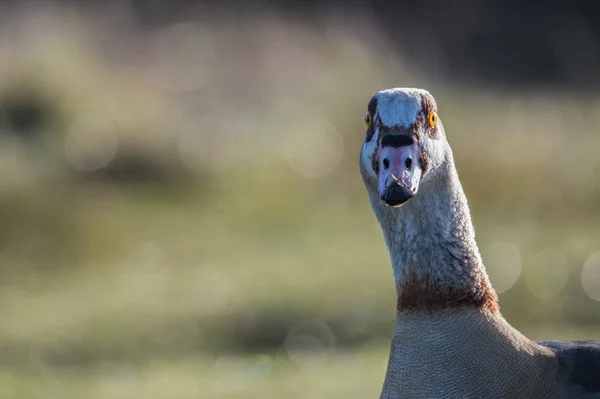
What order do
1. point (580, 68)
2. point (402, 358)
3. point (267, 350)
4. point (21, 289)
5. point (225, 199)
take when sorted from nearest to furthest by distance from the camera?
point (402, 358), point (267, 350), point (21, 289), point (225, 199), point (580, 68)

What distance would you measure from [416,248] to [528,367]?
1.16 ft

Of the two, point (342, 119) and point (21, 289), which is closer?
point (21, 289)

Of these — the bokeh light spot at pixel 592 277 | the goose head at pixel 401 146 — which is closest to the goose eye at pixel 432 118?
the goose head at pixel 401 146

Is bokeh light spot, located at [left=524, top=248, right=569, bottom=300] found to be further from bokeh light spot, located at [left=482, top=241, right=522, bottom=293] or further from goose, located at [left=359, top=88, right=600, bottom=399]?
goose, located at [left=359, top=88, right=600, bottom=399]

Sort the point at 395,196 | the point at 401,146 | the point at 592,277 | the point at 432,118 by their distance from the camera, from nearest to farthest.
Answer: the point at 395,196 < the point at 401,146 < the point at 432,118 < the point at 592,277

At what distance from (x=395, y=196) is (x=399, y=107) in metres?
0.30

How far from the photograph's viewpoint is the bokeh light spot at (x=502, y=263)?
6.70 m

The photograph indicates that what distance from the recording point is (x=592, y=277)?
6.59 m

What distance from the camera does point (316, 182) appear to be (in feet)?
28.5

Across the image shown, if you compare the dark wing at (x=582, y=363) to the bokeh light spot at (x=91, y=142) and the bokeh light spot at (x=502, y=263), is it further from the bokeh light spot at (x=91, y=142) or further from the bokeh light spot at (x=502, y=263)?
the bokeh light spot at (x=91, y=142)

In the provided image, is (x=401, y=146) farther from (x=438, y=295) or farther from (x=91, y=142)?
(x=91, y=142)

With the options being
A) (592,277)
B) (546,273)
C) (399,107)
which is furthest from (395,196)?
(546,273)

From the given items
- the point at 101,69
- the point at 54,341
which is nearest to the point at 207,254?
the point at 54,341

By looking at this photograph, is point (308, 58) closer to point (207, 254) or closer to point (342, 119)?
point (342, 119)
